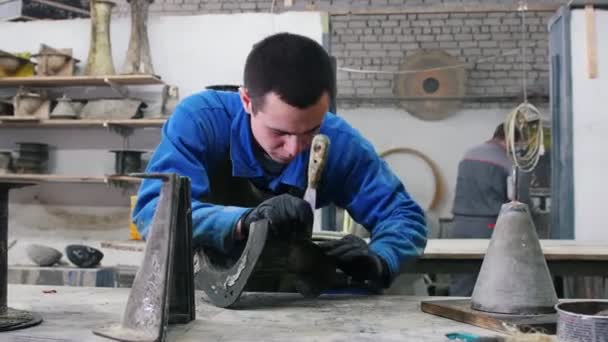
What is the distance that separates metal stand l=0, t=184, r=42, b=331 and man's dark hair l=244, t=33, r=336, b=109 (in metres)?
0.68

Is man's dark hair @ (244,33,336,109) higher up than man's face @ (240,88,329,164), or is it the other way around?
man's dark hair @ (244,33,336,109)

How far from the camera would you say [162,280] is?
46.9 inches

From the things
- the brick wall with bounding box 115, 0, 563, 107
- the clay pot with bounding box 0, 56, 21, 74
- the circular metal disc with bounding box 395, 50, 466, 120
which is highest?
the brick wall with bounding box 115, 0, 563, 107

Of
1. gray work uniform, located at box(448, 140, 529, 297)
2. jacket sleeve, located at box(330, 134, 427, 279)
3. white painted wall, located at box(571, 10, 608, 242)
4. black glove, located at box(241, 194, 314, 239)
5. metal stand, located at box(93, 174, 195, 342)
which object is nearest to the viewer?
metal stand, located at box(93, 174, 195, 342)

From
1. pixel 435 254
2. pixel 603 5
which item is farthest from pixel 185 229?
pixel 603 5

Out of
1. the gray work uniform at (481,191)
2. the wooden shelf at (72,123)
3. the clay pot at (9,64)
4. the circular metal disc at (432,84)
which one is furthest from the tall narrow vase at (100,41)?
the circular metal disc at (432,84)

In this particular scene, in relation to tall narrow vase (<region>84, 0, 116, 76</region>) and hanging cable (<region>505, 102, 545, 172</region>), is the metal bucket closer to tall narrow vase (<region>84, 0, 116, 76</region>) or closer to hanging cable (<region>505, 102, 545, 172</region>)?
hanging cable (<region>505, 102, 545, 172</region>)

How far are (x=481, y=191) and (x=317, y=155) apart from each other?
11.6 feet

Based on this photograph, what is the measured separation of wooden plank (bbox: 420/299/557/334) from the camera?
48.6 inches

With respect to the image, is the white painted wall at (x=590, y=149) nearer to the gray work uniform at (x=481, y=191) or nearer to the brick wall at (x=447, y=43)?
the gray work uniform at (x=481, y=191)

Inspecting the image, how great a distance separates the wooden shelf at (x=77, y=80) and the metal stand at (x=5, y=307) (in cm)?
374

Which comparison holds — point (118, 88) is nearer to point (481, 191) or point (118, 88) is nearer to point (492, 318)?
point (481, 191)

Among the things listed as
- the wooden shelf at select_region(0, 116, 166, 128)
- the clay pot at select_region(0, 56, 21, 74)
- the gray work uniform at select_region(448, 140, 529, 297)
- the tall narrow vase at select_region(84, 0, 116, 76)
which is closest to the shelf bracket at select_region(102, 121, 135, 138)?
the wooden shelf at select_region(0, 116, 166, 128)

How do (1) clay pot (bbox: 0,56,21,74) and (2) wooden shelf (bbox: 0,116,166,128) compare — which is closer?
(2) wooden shelf (bbox: 0,116,166,128)
